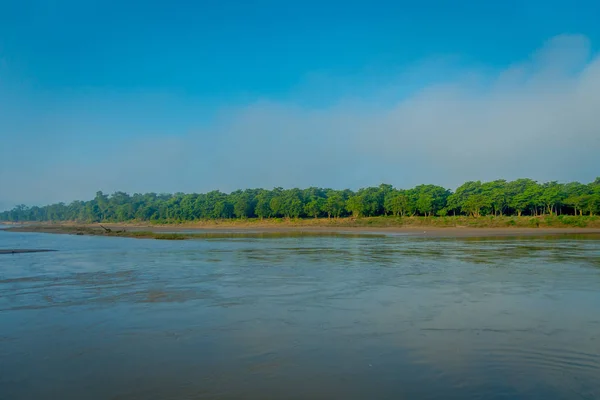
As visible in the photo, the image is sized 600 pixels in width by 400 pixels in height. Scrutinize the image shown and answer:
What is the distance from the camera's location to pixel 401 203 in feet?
268

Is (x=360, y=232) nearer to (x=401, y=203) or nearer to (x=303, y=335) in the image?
(x=401, y=203)

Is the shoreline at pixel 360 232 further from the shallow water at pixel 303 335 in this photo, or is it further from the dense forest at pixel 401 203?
the shallow water at pixel 303 335

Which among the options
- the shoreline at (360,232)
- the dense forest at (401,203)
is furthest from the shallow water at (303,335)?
the dense forest at (401,203)

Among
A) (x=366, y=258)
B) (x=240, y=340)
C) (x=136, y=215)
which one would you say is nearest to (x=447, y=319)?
(x=240, y=340)

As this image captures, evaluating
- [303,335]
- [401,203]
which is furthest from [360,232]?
[303,335]

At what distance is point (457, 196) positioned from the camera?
80312mm

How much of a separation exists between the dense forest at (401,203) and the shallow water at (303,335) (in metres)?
57.7

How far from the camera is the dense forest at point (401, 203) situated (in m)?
71.0

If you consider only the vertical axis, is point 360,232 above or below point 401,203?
below

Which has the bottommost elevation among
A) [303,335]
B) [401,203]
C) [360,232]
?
[303,335]

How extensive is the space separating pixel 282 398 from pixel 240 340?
3066 millimetres

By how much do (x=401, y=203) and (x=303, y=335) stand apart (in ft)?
244

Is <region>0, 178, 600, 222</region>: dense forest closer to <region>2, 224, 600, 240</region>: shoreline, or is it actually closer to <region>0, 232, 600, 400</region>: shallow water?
<region>2, 224, 600, 240</region>: shoreline

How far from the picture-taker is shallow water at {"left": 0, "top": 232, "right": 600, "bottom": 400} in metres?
6.86
